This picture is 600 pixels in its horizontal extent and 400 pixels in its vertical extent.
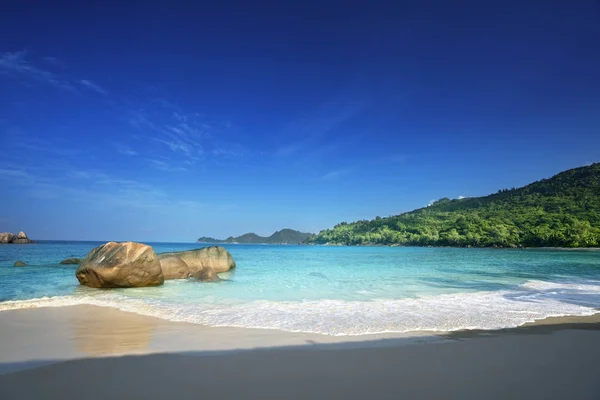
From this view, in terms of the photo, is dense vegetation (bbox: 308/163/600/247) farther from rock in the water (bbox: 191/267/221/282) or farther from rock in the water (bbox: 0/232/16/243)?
rock in the water (bbox: 0/232/16/243)

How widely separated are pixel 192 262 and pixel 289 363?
16.3m

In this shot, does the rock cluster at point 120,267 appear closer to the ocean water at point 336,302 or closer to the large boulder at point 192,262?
the ocean water at point 336,302

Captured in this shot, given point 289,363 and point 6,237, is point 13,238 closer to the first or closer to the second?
point 6,237

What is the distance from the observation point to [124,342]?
6.08m

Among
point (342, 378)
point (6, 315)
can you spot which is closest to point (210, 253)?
point (6, 315)

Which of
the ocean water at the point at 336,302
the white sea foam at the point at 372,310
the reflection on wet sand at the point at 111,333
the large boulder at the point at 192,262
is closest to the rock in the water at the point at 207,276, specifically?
the ocean water at the point at 336,302

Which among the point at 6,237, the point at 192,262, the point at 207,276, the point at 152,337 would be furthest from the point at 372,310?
the point at 6,237

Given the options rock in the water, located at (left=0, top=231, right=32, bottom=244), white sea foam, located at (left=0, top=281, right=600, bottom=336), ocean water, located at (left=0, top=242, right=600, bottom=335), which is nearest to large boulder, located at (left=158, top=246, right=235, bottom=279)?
ocean water, located at (left=0, top=242, right=600, bottom=335)

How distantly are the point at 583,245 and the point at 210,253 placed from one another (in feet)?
250

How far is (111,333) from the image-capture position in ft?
22.3

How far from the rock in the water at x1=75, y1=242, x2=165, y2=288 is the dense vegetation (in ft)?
265

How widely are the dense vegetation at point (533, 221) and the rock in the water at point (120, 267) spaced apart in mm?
80871

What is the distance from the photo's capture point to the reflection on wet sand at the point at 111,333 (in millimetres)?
5695

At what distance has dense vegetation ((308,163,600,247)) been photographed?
69.3 m
